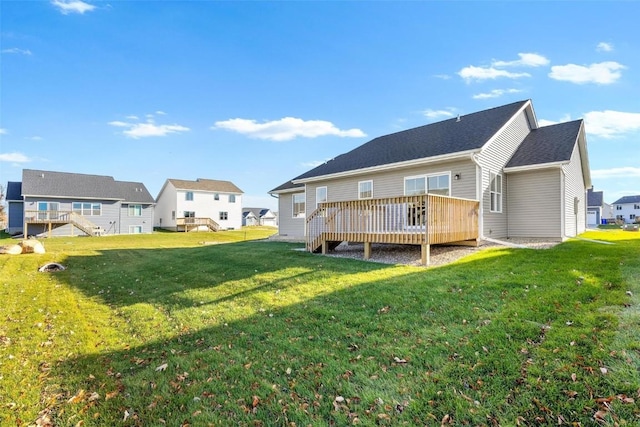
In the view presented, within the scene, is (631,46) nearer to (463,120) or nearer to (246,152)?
(463,120)

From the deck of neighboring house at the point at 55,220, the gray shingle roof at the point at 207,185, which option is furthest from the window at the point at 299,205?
the gray shingle roof at the point at 207,185

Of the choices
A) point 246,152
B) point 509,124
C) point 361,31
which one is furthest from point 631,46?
point 246,152

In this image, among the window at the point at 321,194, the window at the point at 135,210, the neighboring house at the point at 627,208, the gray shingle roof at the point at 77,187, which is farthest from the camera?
the neighboring house at the point at 627,208

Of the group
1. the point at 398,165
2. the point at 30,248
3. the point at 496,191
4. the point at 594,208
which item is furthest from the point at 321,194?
the point at 594,208

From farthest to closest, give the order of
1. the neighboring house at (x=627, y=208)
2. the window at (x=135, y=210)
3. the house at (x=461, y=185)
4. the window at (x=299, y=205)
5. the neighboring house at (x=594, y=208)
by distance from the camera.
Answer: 1. the neighboring house at (x=627, y=208)
2. the neighboring house at (x=594, y=208)
3. the window at (x=135, y=210)
4. the window at (x=299, y=205)
5. the house at (x=461, y=185)

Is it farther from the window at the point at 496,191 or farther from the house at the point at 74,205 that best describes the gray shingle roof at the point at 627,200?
the house at the point at 74,205

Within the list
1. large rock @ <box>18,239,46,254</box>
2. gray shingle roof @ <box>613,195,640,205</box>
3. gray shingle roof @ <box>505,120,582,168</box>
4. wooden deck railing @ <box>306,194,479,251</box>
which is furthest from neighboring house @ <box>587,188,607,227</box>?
large rock @ <box>18,239,46,254</box>

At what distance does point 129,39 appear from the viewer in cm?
1409

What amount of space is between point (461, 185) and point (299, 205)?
9967 millimetres

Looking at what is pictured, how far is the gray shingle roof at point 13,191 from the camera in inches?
1273

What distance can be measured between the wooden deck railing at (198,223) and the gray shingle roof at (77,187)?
435 cm

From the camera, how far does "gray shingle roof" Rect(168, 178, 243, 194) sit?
42250mm

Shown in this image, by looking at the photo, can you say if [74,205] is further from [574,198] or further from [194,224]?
[574,198]

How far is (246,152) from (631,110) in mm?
25284
